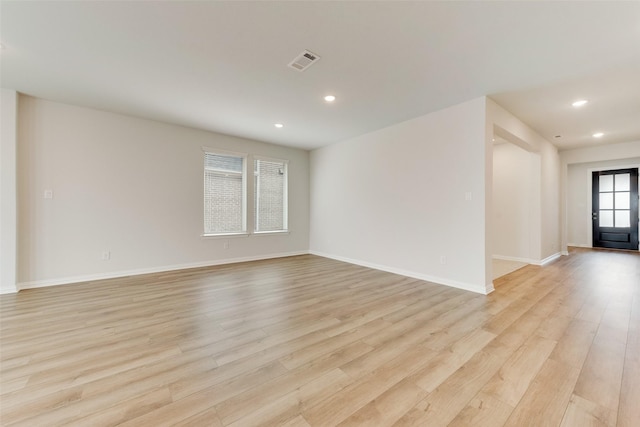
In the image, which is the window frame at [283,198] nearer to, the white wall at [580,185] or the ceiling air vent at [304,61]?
the ceiling air vent at [304,61]

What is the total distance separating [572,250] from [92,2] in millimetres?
10326

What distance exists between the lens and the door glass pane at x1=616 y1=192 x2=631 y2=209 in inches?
262

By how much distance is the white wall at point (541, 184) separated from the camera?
Result: 3.94 m

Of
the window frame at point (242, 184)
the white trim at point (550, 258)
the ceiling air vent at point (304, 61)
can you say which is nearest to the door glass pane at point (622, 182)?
the white trim at point (550, 258)

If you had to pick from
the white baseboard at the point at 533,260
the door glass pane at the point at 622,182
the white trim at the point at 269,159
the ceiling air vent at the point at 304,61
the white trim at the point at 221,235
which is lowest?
the white baseboard at the point at 533,260

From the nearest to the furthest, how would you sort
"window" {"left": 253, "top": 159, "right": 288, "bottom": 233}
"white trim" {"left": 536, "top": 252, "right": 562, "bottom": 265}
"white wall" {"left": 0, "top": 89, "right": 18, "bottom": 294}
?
"white wall" {"left": 0, "top": 89, "right": 18, "bottom": 294} → "white trim" {"left": 536, "top": 252, "right": 562, "bottom": 265} → "window" {"left": 253, "top": 159, "right": 288, "bottom": 233}

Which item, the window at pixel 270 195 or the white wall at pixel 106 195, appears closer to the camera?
the white wall at pixel 106 195

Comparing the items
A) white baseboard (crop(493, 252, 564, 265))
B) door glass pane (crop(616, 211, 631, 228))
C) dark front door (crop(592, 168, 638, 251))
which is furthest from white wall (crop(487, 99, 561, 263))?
door glass pane (crop(616, 211, 631, 228))

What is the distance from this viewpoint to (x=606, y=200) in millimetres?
6957

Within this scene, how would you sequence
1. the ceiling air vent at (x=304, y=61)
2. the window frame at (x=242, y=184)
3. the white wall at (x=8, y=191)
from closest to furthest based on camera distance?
the ceiling air vent at (x=304, y=61) < the white wall at (x=8, y=191) < the window frame at (x=242, y=184)

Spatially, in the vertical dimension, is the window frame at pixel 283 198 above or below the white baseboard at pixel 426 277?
above

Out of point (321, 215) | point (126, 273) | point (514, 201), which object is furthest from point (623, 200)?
point (126, 273)

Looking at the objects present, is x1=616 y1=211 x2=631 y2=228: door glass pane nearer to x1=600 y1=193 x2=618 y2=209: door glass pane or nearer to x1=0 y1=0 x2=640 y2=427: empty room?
x1=600 y1=193 x2=618 y2=209: door glass pane

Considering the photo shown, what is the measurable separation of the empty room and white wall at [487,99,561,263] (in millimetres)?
66
